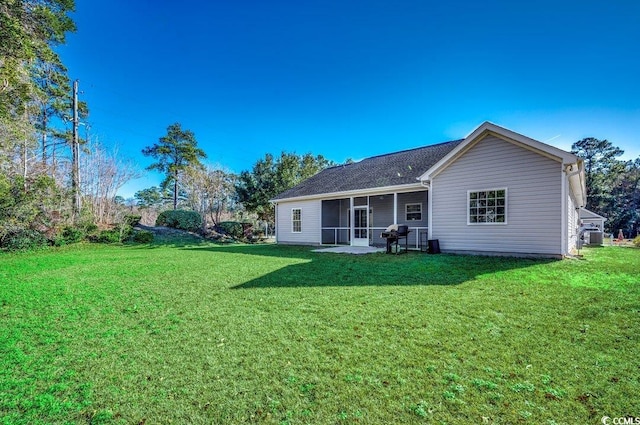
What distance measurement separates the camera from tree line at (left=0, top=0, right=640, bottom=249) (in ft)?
33.4

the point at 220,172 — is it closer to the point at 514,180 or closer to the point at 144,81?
the point at 144,81

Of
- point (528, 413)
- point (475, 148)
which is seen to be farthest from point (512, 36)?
point (528, 413)

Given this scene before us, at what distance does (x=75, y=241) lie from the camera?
13883mm

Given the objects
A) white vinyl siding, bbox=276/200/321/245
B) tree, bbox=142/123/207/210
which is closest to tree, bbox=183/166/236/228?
white vinyl siding, bbox=276/200/321/245

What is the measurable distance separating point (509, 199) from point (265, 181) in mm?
18450

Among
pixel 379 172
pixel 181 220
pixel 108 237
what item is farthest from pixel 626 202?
pixel 108 237

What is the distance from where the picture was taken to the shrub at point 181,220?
20.2 m

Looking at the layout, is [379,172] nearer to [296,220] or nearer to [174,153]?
[296,220]

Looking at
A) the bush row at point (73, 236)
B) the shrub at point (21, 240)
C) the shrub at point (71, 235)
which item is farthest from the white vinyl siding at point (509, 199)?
the shrub at point (21, 240)

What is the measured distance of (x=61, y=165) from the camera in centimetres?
1497

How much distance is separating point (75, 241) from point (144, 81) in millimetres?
10652

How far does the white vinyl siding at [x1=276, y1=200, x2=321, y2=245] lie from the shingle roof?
0.63 m

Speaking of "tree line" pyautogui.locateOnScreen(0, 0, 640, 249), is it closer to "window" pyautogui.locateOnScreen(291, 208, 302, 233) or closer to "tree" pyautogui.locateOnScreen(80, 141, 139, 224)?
"tree" pyautogui.locateOnScreen(80, 141, 139, 224)

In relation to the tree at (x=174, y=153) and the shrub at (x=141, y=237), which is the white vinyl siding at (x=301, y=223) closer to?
the shrub at (x=141, y=237)
